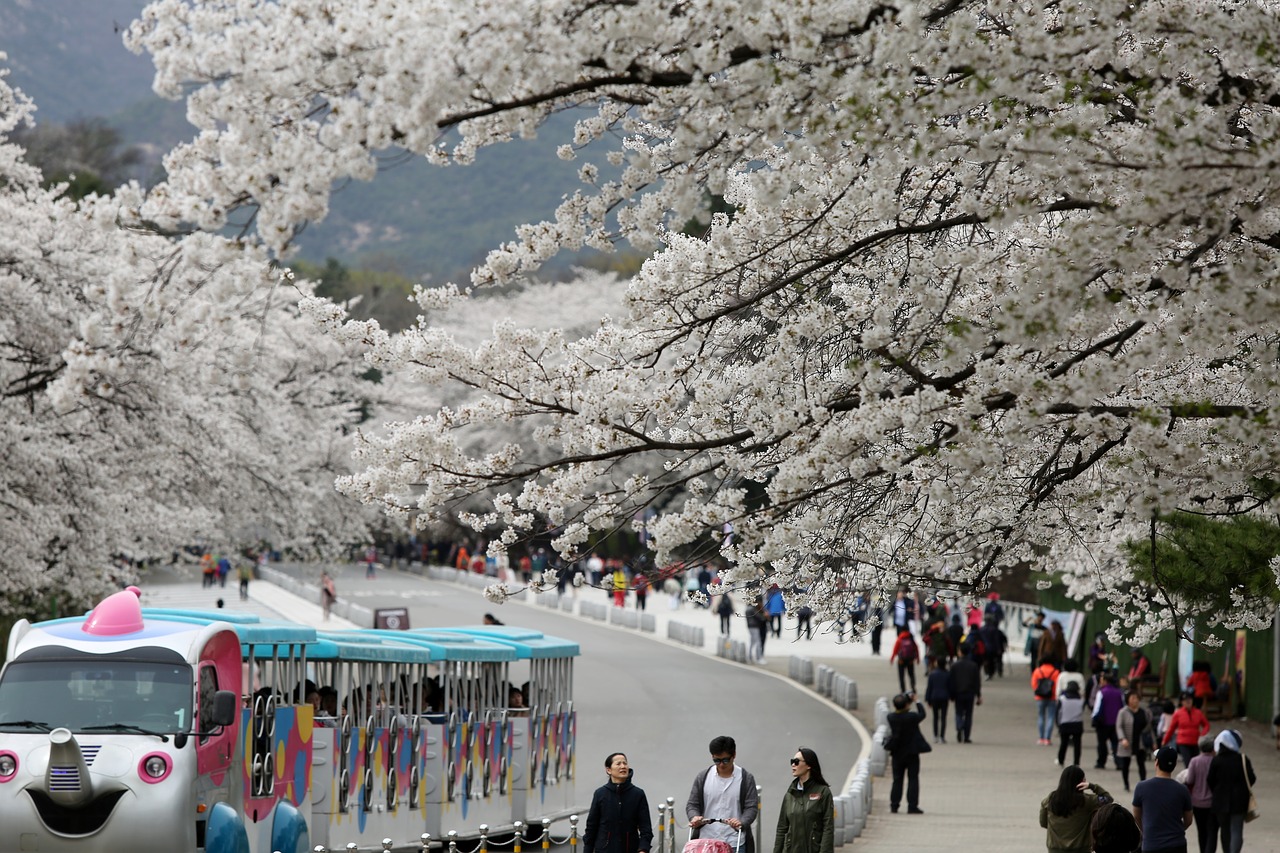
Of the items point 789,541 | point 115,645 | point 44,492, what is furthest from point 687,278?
point 44,492

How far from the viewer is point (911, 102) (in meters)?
7.17

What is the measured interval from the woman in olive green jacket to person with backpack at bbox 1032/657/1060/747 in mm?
16481

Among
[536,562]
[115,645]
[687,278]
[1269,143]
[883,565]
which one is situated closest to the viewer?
[1269,143]

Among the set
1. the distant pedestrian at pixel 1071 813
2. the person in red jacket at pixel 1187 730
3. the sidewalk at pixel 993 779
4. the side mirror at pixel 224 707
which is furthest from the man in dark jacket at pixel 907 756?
the side mirror at pixel 224 707

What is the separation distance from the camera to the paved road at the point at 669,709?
80.8 ft

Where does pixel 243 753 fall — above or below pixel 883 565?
below

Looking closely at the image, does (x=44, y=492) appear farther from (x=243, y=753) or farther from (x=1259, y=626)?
(x=1259, y=626)

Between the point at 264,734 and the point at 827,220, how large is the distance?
24.2 ft

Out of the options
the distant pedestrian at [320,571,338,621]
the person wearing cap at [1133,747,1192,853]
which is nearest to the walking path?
the person wearing cap at [1133,747,1192,853]

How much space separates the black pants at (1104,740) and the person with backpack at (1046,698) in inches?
75.9

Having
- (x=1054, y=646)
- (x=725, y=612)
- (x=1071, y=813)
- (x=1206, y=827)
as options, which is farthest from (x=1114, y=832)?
(x=725, y=612)

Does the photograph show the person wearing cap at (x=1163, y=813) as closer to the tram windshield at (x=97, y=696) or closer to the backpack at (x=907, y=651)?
the tram windshield at (x=97, y=696)

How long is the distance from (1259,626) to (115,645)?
8894 mm

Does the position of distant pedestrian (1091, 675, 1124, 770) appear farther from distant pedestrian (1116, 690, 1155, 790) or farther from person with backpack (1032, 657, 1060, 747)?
person with backpack (1032, 657, 1060, 747)
